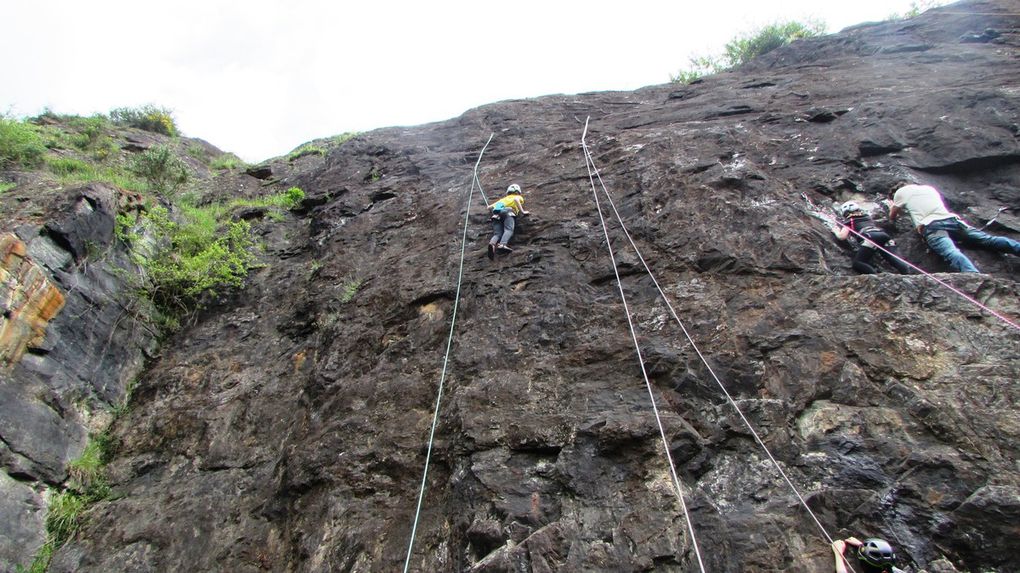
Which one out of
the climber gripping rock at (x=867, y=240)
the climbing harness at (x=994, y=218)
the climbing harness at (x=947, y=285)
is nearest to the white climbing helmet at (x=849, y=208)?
the climber gripping rock at (x=867, y=240)

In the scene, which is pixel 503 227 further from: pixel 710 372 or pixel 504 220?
pixel 710 372

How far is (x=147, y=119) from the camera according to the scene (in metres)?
16.4

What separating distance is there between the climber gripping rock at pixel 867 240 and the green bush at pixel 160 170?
11382mm

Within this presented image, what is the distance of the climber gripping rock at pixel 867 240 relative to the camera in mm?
5449

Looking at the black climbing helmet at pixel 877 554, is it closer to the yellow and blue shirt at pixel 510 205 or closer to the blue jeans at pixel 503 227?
the blue jeans at pixel 503 227

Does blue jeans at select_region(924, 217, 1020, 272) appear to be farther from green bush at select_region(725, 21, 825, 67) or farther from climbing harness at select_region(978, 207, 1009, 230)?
green bush at select_region(725, 21, 825, 67)

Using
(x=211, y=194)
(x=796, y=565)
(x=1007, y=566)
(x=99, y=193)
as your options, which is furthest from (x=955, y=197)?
(x=211, y=194)

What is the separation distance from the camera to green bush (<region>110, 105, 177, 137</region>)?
16.4m

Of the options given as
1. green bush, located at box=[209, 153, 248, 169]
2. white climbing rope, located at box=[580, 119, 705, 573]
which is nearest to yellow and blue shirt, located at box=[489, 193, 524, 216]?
white climbing rope, located at box=[580, 119, 705, 573]

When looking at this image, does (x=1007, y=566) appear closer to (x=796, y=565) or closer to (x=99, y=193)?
(x=796, y=565)

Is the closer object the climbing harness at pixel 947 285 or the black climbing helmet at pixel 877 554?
the black climbing helmet at pixel 877 554

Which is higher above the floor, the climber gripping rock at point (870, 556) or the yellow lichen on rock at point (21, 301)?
the yellow lichen on rock at point (21, 301)

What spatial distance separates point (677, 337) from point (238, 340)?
5.57 meters

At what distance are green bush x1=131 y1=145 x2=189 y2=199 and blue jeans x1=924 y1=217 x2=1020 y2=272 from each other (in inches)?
477
